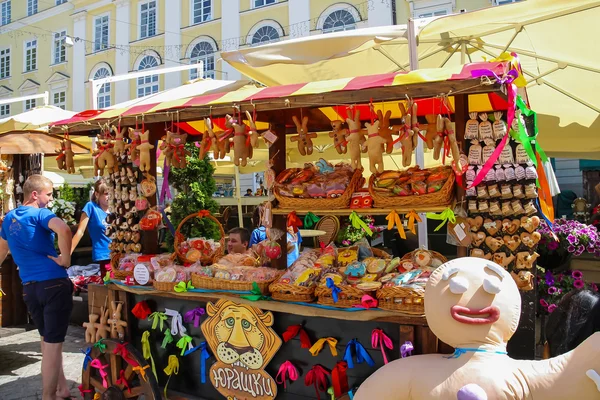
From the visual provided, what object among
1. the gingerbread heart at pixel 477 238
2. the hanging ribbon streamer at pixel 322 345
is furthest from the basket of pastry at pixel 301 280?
the gingerbread heart at pixel 477 238

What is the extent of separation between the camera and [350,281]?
2990 millimetres

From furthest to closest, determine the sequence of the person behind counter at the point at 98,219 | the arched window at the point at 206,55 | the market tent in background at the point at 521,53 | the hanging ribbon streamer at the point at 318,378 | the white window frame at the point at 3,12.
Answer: the white window frame at the point at 3,12
the arched window at the point at 206,55
the person behind counter at the point at 98,219
the market tent in background at the point at 521,53
the hanging ribbon streamer at the point at 318,378

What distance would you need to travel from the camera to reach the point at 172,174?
810cm

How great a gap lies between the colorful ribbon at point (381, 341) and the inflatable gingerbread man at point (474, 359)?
38cm

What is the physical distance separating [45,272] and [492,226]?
3.23m

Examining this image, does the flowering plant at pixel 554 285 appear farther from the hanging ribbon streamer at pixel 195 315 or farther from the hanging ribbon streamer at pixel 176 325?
the hanging ribbon streamer at pixel 176 325

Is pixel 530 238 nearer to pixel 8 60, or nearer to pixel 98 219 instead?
pixel 98 219

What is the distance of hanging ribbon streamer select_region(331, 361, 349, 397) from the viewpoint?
286 centimetres

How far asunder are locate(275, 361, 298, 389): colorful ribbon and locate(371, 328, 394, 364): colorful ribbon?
560mm

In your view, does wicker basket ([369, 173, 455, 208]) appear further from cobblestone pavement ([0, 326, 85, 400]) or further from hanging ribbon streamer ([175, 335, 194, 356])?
cobblestone pavement ([0, 326, 85, 400])

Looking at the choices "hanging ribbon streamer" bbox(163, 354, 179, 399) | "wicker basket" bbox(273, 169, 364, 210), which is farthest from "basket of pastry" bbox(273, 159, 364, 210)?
"hanging ribbon streamer" bbox(163, 354, 179, 399)

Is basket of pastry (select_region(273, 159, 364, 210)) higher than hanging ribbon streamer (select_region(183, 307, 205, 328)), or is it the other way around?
basket of pastry (select_region(273, 159, 364, 210))

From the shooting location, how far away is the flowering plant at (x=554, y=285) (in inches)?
178

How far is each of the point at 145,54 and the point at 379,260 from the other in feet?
66.0
